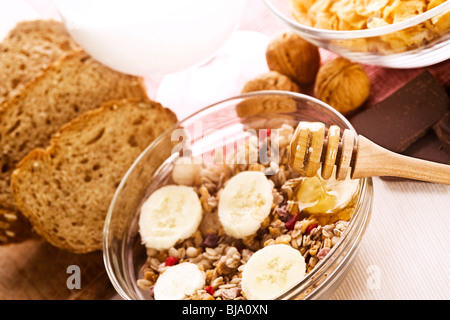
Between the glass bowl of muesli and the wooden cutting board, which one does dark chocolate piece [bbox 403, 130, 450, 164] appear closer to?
the glass bowl of muesli

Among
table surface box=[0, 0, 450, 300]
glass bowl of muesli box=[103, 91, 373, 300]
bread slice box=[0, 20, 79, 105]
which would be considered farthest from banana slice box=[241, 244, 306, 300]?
bread slice box=[0, 20, 79, 105]

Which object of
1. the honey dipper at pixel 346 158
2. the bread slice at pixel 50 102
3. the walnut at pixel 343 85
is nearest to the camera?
the honey dipper at pixel 346 158

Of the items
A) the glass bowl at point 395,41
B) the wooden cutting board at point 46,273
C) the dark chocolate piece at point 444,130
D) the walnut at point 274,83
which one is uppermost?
the glass bowl at point 395,41

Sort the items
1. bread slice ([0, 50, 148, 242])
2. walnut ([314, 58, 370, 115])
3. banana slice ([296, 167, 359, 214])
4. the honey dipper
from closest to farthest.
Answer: the honey dipper, banana slice ([296, 167, 359, 214]), walnut ([314, 58, 370, 115]), bread slice ([0, 50, 148, 242])

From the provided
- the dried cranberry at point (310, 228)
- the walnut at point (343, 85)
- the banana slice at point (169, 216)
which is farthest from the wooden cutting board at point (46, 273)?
the walnut at point (343, 85)

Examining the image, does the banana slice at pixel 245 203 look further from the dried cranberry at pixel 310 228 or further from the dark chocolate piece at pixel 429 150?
the dark chocolate piece at pixel 429 150

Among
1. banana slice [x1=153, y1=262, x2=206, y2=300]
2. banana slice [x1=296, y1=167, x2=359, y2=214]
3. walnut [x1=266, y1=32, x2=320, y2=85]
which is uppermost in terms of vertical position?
walnut [x1=266, y1=32, x2=320, y2=85]

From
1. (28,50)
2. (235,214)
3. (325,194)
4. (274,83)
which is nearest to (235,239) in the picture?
(235,214)
